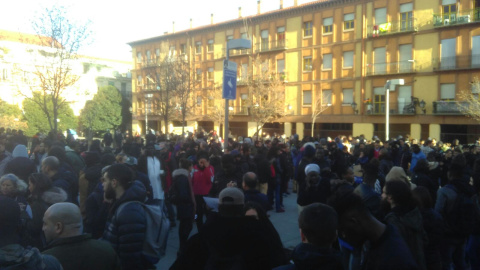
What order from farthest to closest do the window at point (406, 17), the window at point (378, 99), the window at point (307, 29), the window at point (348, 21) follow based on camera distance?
1. the window at point (307, 29)
2. the window at point (348, 21)
3. the window at point (378, 99)
4. the window at point (406, 17)

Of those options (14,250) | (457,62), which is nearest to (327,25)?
(457,62)

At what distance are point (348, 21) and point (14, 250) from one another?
35.8 metres

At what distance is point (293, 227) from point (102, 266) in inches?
257

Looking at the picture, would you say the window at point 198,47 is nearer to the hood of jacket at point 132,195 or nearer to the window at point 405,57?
the window at point 405,57

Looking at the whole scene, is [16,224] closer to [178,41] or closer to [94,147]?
[94,147]

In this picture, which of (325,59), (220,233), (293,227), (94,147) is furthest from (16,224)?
(325,59)

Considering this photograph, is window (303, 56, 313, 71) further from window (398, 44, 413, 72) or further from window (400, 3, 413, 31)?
window (400, 3, 413, 31)

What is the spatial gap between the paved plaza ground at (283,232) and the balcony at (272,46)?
2880 centimetres

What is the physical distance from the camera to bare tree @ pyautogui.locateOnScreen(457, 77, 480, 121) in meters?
26.4

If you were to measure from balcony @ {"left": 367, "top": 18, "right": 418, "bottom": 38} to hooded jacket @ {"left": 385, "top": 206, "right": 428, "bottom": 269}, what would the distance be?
31.2 m

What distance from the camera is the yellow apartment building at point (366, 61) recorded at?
97.4 ft

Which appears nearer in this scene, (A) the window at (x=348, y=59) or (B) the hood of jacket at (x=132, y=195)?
(B) the hood of jacket at (x=132, y=195)

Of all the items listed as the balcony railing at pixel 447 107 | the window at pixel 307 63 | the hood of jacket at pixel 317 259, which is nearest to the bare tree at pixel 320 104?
the window at pixel 307 63

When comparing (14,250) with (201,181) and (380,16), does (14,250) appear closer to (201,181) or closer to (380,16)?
(201,181)
